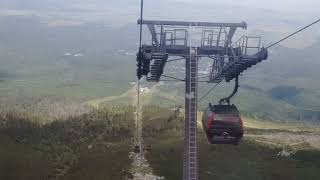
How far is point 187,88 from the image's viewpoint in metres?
38.8

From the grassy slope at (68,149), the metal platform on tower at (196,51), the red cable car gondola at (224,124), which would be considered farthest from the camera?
the grassy slope at (68,149)

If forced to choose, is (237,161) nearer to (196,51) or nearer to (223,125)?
(223,125)

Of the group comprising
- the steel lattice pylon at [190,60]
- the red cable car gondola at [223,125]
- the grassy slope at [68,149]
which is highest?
the steel lattice pylon at [190,60]

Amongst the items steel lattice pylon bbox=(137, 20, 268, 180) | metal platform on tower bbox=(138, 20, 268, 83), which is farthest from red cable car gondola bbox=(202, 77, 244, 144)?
steel lattice pylon bbox=(137, 20, 268, 180)

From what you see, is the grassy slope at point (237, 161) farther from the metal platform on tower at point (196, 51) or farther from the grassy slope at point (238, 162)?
the metal platform on tower at point (196, 51)

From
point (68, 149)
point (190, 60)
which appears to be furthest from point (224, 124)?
point (68, 149)

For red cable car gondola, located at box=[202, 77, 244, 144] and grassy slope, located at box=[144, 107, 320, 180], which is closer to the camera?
red cable car gondola, located at box=[202, 77, 244, 144]

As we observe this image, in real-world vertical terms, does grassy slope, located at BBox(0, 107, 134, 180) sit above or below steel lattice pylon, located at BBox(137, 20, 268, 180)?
below

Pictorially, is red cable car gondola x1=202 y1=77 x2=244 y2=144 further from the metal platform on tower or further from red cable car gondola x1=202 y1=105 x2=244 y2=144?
the metal platform on tower

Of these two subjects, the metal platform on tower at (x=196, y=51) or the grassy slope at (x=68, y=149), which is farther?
the grassy slope at (x=68, y=149)

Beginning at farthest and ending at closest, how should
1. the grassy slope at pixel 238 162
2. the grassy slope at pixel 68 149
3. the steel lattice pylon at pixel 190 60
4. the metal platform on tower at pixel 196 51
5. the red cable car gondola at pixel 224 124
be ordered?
the grassy slope at pixel 68 149
the grassy slope at pixel 238 162
the red cable car gondola at pixel 224 124
the metal platform on tower at pixel 196 51
the steel lattice pylon at pixel 190 60

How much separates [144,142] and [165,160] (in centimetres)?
1579

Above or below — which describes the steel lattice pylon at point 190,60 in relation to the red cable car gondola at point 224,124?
above

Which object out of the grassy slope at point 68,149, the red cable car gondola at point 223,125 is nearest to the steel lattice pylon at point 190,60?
the red cable car gondola at point 223,125
